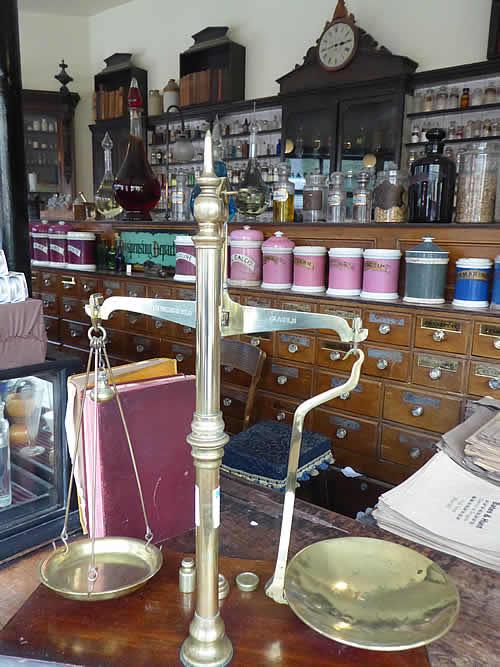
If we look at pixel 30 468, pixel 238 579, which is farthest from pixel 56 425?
pixel 238 579

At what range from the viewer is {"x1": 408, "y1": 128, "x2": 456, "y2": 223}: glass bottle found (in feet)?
6.68

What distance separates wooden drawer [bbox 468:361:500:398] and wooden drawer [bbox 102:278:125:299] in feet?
5.99

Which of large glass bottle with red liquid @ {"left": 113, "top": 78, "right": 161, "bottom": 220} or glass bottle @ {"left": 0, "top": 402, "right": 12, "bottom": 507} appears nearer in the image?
glass bottle @ {"left": 0, "top": 402, "right": 12, "bottom": 507}

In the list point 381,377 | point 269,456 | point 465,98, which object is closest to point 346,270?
point 381,377

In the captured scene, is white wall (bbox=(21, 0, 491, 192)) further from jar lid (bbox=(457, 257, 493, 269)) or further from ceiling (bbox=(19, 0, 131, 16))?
jar lid (bbox=(457, 257, 493, 269))

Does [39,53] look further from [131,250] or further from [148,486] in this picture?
[148,486]

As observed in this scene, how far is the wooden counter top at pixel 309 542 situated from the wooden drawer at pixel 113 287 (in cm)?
219

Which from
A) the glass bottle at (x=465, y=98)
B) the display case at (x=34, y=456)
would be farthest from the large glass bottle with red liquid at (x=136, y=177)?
the glass bottle at (x=465, y=98)

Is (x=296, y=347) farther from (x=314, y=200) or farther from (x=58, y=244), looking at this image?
(x=58, y=244)

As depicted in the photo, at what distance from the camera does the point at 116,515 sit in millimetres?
694

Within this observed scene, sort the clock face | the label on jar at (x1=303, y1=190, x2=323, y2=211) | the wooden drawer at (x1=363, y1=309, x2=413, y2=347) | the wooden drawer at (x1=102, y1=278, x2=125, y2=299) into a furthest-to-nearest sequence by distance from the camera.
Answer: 1. the clock face
2. the wooden drawer at (x1=102, y1=278, x2=125, y2=299)
3. the label on jar at (x1=303, y1=190, x2=323, y2=211)
4. the wooden drawer at (x1=363, y1=309, x2=413, y2=347)

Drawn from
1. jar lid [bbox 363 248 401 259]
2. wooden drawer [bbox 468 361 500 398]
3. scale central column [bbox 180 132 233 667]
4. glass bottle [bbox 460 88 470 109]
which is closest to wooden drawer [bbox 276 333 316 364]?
jar lid [bbox 363 248 401 259]

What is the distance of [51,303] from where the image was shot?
11.5 ft

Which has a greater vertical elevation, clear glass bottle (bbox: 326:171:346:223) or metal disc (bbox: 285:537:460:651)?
clear glass bottle (bbox: 326:171:346:223)
